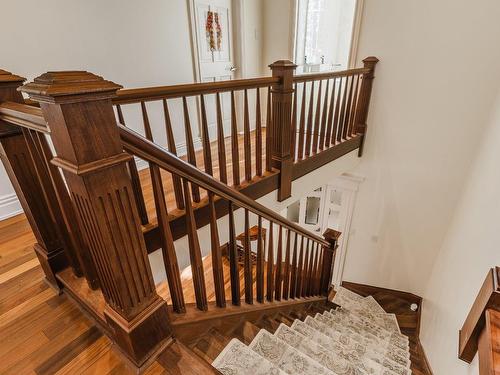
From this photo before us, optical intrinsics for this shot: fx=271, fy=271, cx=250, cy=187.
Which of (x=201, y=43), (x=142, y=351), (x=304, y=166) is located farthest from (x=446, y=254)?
(x=201, y=43)

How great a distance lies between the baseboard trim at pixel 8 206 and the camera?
229cm

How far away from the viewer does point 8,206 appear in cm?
232

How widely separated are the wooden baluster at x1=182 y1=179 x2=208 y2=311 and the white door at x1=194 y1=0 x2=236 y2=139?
2.65 meters

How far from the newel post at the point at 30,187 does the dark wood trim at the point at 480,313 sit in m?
1.96

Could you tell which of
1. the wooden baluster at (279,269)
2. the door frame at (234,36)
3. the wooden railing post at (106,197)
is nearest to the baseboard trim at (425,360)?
the wooden baluster at (279,269)

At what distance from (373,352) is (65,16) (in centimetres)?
385

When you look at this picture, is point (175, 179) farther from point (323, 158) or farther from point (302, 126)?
point (323, 158)

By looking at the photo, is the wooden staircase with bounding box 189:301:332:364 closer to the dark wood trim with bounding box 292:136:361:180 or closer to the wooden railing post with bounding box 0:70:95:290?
the wooden railing post with bounding box 0:70:95:290

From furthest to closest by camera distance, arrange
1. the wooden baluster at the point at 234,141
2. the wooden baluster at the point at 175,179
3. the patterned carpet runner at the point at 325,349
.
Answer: the wooden baluster at the point at 234,141
the wooden baluster at the point at 175,179
the patterned carpet runner at the point at 325,349

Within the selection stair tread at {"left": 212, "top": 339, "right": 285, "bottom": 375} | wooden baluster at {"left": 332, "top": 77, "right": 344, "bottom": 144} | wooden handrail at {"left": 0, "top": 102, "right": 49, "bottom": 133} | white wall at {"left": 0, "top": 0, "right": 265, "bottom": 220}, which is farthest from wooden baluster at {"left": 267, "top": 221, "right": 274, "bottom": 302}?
white wall at {"left": 0, "top": 0, "right": 265, "bottom": 220}

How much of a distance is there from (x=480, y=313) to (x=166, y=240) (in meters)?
1.57

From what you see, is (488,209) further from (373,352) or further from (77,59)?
(77,59)

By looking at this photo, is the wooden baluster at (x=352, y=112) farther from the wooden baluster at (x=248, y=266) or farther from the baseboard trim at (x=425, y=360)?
the baseboard trim at (x=425, y=360)

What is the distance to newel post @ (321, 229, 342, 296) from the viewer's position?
2.62m
